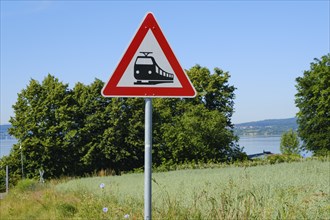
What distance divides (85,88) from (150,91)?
42.8 meters

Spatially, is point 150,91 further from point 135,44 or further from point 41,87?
point 41,87

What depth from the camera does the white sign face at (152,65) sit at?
476 cm

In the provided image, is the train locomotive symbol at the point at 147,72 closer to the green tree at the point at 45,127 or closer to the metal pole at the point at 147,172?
the metal pole at the point at 147,172

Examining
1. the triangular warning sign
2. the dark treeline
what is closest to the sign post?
the triangular warning sign

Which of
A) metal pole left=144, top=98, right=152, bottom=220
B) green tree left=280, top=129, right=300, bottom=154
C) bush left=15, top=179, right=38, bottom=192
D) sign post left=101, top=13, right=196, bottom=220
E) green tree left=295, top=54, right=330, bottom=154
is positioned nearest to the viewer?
metal pole left=144, top=98, right=152, bottom=220

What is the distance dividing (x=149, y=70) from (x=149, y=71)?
0.01 m

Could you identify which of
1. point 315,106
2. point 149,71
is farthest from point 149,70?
point 315,106

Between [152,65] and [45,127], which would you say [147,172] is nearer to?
Result: [152,65]

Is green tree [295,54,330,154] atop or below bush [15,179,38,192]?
atop

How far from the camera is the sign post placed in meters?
4.74

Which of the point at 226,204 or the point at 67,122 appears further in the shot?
the point at 67,122

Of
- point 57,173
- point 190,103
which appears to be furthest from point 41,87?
point 190,103

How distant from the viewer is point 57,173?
44.4 m

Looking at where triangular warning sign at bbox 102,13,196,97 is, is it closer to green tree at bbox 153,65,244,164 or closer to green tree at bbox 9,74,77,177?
green tree at bbox 153,65,244,164
